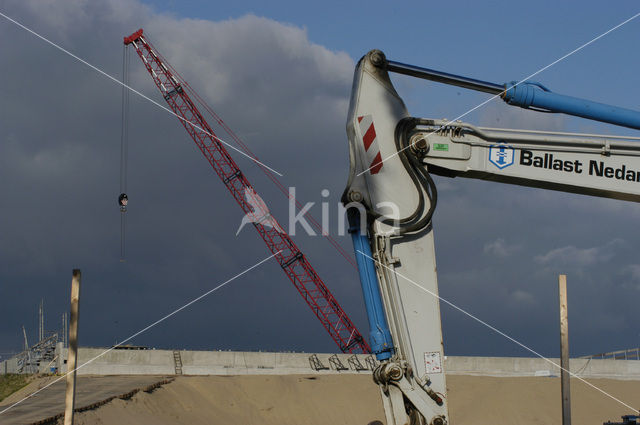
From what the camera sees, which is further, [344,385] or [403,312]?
[344,385]

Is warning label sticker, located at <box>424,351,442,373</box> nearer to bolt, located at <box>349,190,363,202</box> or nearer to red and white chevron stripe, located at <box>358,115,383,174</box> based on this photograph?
bolt, located at <box>349,190,363,202</box>

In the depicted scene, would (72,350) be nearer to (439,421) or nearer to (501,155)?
(439,421)

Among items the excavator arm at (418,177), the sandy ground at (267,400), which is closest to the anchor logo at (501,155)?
the excavator arm at (418,177)

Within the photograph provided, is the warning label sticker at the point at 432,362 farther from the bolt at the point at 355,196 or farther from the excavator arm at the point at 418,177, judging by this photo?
the bolt at the point at 355,196

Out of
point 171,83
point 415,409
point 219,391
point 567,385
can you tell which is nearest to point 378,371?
point 415,409

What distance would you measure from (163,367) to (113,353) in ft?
7.30

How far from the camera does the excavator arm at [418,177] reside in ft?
34.6

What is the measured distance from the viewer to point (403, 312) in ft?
34.9

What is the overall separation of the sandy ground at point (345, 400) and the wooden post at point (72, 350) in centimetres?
1579

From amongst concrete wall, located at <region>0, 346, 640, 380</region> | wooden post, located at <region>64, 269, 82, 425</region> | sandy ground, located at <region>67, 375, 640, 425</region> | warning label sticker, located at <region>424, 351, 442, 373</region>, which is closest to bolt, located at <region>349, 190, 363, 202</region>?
warning label sticker, located at <region>424, 351, 442, 373</region>

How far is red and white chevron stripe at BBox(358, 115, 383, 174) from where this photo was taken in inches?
425

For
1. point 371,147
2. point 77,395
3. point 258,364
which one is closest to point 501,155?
point 371,147

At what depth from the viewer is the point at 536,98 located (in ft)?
37.1

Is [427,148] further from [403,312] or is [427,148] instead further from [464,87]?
[403,312]
